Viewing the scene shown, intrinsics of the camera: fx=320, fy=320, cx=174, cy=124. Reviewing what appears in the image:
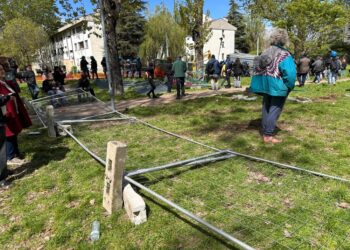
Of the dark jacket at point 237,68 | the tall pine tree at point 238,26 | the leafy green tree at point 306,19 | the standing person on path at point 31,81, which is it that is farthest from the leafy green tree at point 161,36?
the standing person on path at point 31,81

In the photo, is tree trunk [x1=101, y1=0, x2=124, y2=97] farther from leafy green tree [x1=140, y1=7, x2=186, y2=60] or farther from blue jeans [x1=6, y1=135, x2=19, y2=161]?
leafy green tree [x1=140, y1=7, x2=186, y2=60]

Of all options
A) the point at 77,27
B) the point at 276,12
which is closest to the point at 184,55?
the point at 276,12

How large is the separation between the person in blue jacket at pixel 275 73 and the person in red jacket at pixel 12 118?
12.3 feet

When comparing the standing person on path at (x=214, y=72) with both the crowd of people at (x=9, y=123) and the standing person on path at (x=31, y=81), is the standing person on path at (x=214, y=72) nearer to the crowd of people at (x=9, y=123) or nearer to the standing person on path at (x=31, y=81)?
the standing person on path at (x=31, y=81)

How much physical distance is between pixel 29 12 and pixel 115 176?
156ft

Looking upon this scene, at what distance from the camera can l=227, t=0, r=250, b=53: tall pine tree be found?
54000mm

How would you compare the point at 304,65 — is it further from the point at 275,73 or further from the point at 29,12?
the point at 29,12

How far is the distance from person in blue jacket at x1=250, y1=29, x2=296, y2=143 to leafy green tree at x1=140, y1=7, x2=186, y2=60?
3406 cm

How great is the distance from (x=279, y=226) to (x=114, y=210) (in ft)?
5.47

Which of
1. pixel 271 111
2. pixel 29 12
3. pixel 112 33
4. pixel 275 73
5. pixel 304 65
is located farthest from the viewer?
pixel 29 12

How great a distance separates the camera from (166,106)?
31.9ft

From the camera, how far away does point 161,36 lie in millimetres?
38344

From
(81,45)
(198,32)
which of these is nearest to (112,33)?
(198,32)

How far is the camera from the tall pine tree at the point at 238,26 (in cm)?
5400
